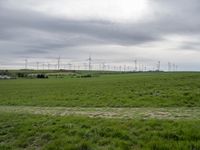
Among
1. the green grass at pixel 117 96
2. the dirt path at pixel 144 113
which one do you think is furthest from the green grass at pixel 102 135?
the green grass at pixel 117 96

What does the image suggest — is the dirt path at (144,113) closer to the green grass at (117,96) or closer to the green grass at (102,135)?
the green grass at (102,135)

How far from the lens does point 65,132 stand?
426 inches

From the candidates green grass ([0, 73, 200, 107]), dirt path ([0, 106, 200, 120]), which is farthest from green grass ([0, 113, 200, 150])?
green grass ([0, 73, 200, 107])

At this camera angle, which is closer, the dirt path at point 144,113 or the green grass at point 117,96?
the dirt path at point 144,113

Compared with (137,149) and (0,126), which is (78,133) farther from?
(0,126)

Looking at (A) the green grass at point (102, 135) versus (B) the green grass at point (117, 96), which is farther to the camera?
(B) the green grass at point (117, 96)

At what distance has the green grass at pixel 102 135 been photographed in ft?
29.0

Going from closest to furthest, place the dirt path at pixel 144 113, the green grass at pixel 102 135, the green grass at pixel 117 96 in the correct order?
the green grass at pixel 102 135, the dirt path at pixel 144 113, the green grass at pixel 117 96

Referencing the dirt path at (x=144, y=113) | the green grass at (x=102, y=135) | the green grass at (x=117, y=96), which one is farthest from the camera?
the green grass at (x=117, y=96)

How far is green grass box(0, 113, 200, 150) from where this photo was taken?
8.84 meters

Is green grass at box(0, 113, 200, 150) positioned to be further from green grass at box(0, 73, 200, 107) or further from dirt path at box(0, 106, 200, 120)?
green grass at box(0, 73, 200, 107)

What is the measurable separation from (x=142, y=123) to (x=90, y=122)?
7.64 feet

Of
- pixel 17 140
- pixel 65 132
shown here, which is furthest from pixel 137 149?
pixel 17 140

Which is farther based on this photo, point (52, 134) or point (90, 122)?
point (90, 122)
